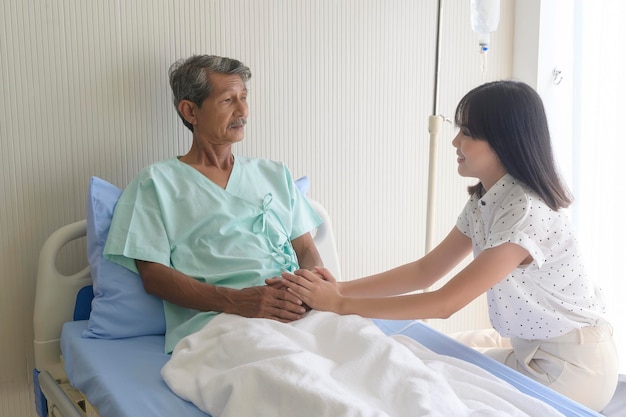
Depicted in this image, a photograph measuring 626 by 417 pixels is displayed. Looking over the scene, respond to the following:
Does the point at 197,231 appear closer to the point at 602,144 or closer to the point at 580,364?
the point at 580,364

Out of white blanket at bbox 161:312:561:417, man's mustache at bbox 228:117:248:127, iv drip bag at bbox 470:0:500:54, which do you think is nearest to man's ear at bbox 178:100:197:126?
man's mustache at bbox 228:117:248:127

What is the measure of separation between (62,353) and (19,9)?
1.04 metres

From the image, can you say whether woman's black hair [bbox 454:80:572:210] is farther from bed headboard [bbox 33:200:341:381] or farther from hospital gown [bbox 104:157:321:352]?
bed headboard [bbox 33:200:341:381]

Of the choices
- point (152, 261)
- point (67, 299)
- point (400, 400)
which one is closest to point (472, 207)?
point (400, 400)

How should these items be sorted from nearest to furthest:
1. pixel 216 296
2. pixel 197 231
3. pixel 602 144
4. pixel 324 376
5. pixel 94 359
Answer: pixel 324 376 < pixel 94 359 < pixel 216 296 < pixel 197 231 < pixel 602 144

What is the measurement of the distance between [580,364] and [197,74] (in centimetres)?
138

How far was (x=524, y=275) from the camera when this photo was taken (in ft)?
6.00

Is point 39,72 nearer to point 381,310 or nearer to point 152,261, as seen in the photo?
point 152,261

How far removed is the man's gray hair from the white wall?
186mm

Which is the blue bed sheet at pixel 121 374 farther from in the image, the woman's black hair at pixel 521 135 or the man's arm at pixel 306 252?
the woman's black hair at pixel 521 135

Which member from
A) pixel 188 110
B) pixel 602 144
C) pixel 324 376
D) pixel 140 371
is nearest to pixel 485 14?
pixel 602 144

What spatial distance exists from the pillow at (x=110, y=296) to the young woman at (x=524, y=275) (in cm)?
45

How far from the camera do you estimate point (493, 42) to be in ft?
9.93

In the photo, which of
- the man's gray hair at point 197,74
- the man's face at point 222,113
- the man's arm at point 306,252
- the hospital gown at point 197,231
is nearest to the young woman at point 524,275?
the hospital gown at point 197,231
